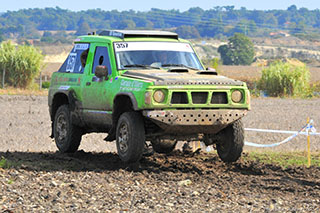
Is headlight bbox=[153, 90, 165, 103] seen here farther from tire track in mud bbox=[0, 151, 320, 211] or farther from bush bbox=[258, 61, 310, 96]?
bush bbox=[258, 61, 310, 96]

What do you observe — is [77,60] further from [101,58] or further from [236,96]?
[236,96]

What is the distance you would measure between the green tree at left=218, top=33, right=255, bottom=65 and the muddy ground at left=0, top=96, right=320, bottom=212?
480 ft

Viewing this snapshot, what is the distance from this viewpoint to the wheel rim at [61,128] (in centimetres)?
1278

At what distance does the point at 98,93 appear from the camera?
11.6 meters

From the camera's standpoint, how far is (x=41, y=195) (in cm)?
823

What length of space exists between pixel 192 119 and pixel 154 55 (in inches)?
78.2

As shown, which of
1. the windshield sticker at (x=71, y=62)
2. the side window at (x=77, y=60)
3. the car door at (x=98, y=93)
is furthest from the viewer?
the windshield sticker at (x=71, y=62)

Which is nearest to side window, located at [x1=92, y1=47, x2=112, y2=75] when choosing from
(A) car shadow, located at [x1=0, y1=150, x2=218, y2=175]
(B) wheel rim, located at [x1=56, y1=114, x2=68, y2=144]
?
(B) wheel rim, located at [x1=56, y1=114, x2=68, y2=144]

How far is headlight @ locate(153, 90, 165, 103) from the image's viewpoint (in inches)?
401

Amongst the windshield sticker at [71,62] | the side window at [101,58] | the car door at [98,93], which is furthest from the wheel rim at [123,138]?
the windshield sticker at [71,62]

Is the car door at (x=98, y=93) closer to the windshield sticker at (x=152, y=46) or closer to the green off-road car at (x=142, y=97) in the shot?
the green off-road car at (x=142, y=97)

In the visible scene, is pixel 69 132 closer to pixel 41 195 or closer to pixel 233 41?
pixel 41 195

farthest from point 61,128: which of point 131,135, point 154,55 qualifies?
point 131,135

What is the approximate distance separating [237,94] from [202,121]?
80cm
